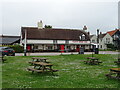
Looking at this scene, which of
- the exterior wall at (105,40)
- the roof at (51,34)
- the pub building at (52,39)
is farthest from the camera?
the exterior wall at (105,40)

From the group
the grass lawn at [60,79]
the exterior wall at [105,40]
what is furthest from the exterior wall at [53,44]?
the grass lawn at [60,79]

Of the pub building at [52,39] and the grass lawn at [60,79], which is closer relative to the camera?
the grass lawn at [60,79]

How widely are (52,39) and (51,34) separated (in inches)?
87.0

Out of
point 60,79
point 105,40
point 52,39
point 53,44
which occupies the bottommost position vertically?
point 60,79

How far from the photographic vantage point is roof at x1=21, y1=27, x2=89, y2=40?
45.8 m

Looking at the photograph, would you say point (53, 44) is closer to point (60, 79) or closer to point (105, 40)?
point (105, 40)

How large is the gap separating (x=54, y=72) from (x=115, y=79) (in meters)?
3.99

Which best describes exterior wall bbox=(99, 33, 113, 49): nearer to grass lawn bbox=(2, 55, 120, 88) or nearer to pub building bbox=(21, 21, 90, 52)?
pub building bbox=(21, 21, 90, 52)

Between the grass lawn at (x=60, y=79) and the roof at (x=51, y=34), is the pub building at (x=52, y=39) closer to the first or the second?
the roof at (x=51, y=34)

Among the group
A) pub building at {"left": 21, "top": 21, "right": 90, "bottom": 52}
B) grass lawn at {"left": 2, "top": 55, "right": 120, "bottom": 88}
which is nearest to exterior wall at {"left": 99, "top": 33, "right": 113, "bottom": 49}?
pub building at {"left": 21, "top": 21, "right": 90, "bottom": 52}

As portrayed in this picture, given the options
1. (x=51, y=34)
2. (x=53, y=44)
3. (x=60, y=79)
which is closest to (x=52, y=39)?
(x=53, y=44)

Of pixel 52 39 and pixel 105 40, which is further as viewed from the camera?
pixel 105 40

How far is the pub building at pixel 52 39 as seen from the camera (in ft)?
146

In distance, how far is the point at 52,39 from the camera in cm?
4659
